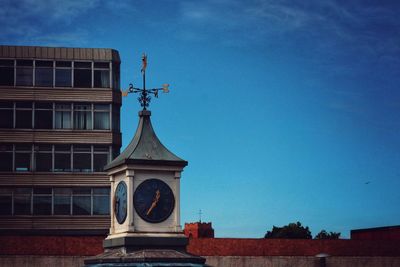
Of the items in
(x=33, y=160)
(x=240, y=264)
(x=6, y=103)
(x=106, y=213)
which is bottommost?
(x=240, y=264)

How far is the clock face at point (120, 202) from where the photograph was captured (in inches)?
1142

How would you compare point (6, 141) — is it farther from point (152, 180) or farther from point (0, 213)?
point (152, 180)

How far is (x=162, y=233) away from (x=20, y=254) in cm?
→ 2442

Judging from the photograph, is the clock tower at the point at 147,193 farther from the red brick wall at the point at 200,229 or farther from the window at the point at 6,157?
the red brick wall at the point at 200,229

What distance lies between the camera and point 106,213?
7075 cm

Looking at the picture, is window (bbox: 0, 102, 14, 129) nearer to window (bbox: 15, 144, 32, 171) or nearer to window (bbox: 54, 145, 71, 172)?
window (bbox: 15, 144, 32, 171)

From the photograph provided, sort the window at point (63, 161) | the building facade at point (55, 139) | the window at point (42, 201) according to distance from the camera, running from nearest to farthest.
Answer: the building facade at point (55, 139), the window at point (42, 201), the window at point (63, 161)

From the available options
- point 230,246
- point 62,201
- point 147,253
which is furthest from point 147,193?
point 62,201

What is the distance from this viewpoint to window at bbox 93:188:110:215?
70750mm

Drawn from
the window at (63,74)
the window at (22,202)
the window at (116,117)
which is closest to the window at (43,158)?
the window at (22,202)

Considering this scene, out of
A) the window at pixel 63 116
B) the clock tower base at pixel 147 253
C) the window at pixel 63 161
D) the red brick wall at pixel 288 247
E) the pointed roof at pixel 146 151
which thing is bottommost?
the clock tower base at pixel 147 253

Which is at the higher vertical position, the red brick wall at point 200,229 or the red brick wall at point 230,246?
the red brick wall at point 200,229

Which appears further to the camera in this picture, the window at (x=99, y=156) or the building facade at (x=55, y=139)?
the window at (x=99, y=156)

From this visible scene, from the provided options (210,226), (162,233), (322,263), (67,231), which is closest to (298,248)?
(322,263)
